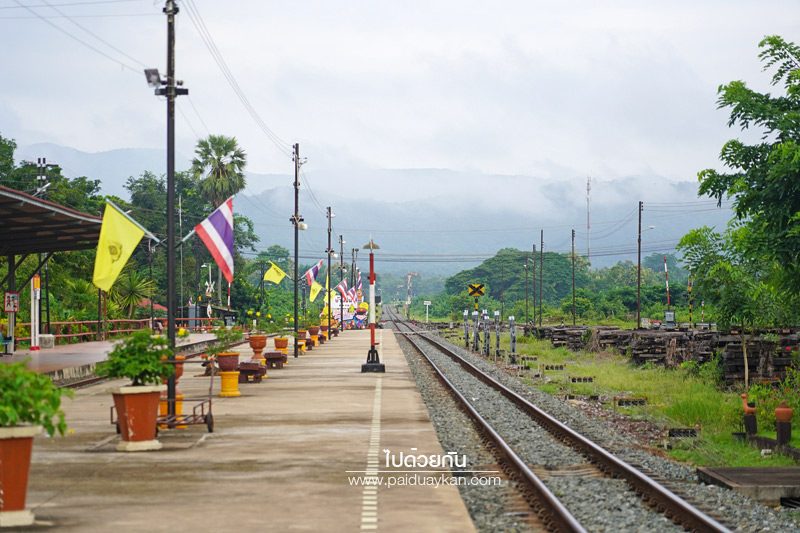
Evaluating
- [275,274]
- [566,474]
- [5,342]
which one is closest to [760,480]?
[566,474]

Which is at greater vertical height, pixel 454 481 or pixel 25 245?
pixel 25 245

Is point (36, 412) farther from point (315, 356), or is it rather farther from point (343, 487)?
point (315, 356)

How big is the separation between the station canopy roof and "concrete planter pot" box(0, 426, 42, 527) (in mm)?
15370

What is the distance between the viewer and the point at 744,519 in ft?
34.5

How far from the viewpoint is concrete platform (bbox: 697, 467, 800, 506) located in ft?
38.9

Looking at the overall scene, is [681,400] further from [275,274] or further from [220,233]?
[275,274]

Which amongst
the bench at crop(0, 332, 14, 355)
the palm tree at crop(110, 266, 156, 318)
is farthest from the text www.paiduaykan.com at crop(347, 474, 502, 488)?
the palm tree at crop(110, 266, 156, 318)

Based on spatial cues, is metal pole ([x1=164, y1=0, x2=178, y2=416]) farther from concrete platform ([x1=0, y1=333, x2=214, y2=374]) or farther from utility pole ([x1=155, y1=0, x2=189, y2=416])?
concrete platform ([x1=0, y1=333, x2=214, y2=374])

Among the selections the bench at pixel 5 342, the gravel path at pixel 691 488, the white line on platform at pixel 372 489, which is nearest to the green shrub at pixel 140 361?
the white line on platform at pixel 372 489

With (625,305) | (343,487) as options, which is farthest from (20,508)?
(625,305)

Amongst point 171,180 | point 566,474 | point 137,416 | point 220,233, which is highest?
point 171,180

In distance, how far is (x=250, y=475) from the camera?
12508 millimetres

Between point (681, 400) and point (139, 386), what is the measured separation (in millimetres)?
12471

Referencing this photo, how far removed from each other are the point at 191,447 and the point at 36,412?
19.2ft
